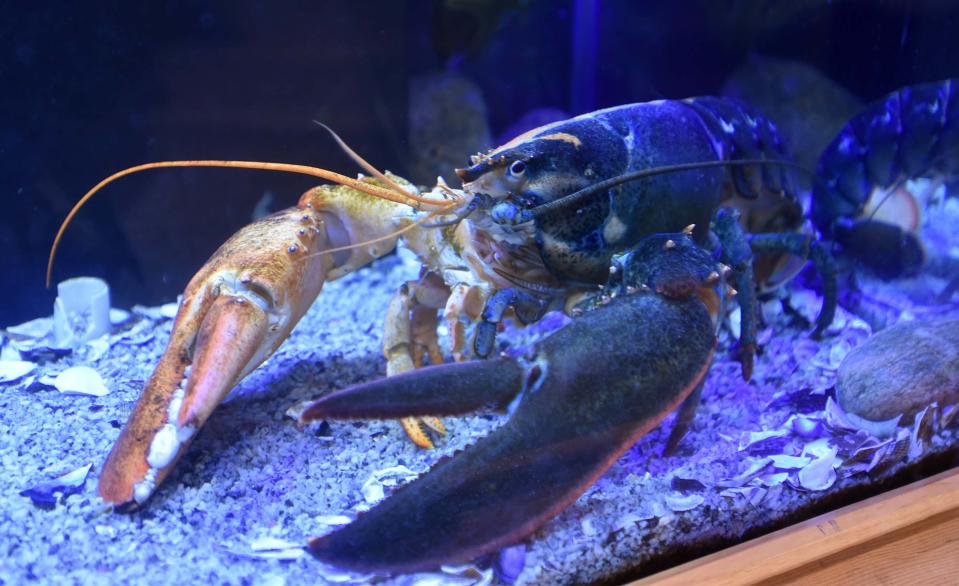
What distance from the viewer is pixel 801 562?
5.82 ft

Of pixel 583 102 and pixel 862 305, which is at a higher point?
pixel 583 102

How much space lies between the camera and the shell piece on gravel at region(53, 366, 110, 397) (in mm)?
2615

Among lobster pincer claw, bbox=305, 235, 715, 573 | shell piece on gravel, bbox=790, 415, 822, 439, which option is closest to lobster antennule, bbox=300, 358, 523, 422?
lobster pincer claw, bbox=305, 235, 715, 573

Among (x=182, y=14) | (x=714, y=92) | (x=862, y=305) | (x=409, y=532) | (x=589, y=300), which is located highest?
(x=182, y=14)

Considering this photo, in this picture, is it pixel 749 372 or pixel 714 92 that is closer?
pixel 749 372

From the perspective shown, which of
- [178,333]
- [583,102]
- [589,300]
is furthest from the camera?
[583,102]

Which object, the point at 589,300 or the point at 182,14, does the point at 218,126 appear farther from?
the point at 589,300

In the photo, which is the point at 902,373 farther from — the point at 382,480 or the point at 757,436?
the point at 382,480

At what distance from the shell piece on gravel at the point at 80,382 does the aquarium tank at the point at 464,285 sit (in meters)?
0.01

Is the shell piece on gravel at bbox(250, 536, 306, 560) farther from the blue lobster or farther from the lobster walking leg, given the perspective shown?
the lobster walking leg

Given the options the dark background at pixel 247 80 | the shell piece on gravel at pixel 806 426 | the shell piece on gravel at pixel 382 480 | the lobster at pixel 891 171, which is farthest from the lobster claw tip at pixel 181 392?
the lobster at pixel 891 171

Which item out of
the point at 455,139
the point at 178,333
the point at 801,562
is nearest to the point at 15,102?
the point at 178,333

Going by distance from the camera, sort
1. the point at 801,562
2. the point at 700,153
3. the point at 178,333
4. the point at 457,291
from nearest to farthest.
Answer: the point at 801,562, the point at 178,333, the point at 457,291, the point at 700,153

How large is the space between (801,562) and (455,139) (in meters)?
3.41
